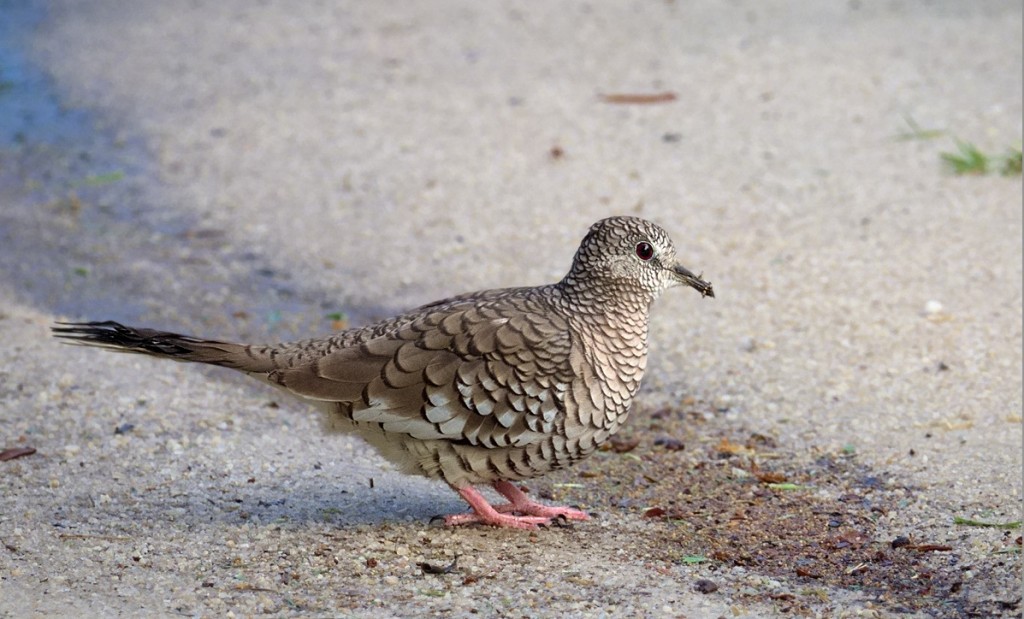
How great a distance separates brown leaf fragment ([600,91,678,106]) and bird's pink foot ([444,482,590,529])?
568 cm

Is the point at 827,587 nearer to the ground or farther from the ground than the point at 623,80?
nearer to the ground

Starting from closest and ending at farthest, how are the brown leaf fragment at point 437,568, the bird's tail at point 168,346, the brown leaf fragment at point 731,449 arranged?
the brown leaf fragment at point 437,568, the bird's tail at point 168,346, the brown leaf fragment at point 731,449

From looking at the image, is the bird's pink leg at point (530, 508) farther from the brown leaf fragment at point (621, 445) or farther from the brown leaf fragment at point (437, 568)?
the brown leaf fragment at point (621, 445)

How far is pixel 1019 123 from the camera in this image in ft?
30.7

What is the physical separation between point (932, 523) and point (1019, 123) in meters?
5.19

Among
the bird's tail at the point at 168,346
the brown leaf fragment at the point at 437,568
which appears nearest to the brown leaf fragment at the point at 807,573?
the brown leaf fragment at the point at 437,568

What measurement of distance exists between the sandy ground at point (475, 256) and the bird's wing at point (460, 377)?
51 centimetres

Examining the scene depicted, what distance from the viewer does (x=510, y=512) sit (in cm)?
529

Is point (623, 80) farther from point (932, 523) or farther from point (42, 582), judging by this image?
point (42, 582)

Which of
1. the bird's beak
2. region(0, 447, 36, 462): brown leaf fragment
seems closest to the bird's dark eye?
the bird's beak

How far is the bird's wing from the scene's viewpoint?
4.80 m

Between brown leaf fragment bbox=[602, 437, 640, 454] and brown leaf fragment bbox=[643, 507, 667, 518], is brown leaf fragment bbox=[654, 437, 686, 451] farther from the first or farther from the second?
brown leaf fragment bbox=[643, 507, 667, 518]

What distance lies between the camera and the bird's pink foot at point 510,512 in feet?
16.7

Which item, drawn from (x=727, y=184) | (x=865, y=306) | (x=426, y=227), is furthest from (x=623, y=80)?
(x=865, y=306)
